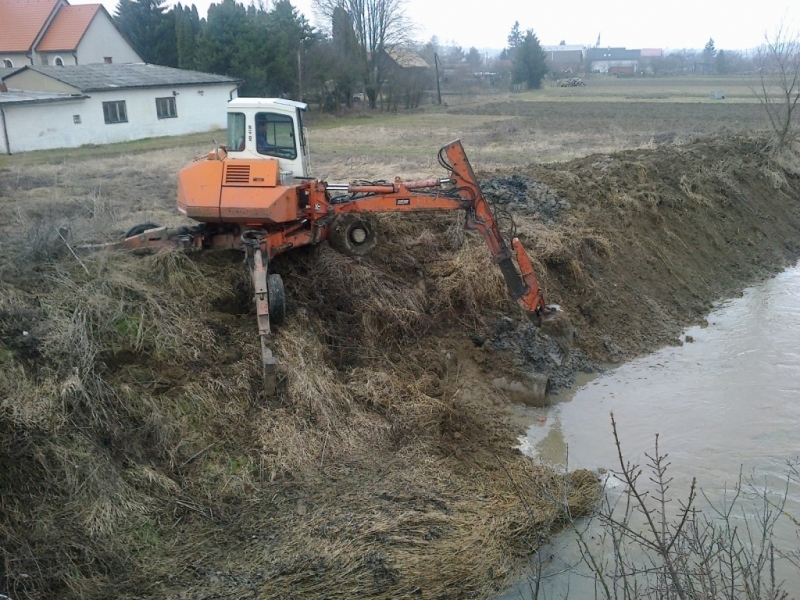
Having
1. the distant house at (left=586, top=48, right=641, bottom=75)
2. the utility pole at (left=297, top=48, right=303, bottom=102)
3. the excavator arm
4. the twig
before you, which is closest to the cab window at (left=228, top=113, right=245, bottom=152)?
the excavator arm

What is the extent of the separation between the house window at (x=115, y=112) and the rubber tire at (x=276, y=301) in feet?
78.1

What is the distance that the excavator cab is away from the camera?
Result: 31.2 ft

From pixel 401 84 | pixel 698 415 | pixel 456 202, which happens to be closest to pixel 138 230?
pixel 456 202

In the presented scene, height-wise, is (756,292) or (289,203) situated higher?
(289,203)

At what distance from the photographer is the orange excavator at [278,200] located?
30.1 ft

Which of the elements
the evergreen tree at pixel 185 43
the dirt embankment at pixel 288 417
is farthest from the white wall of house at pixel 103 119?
the dirt embankment at pixel 288 417

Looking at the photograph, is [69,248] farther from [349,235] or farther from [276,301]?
[349,235]

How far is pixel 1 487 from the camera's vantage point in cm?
641

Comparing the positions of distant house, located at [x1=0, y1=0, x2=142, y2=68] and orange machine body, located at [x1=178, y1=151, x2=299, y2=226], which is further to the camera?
distant house, located at [x1=0, y1=0, x2=142, y2=68]

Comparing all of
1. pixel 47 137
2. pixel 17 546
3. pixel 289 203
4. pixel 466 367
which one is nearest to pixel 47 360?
pixel 17 546

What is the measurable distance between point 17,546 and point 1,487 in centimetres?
63

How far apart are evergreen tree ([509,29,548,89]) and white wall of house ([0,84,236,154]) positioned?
1518 inches

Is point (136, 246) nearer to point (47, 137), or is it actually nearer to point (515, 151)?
point (515, 151)

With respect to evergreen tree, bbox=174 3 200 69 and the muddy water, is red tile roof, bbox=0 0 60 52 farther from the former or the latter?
the muddy water
